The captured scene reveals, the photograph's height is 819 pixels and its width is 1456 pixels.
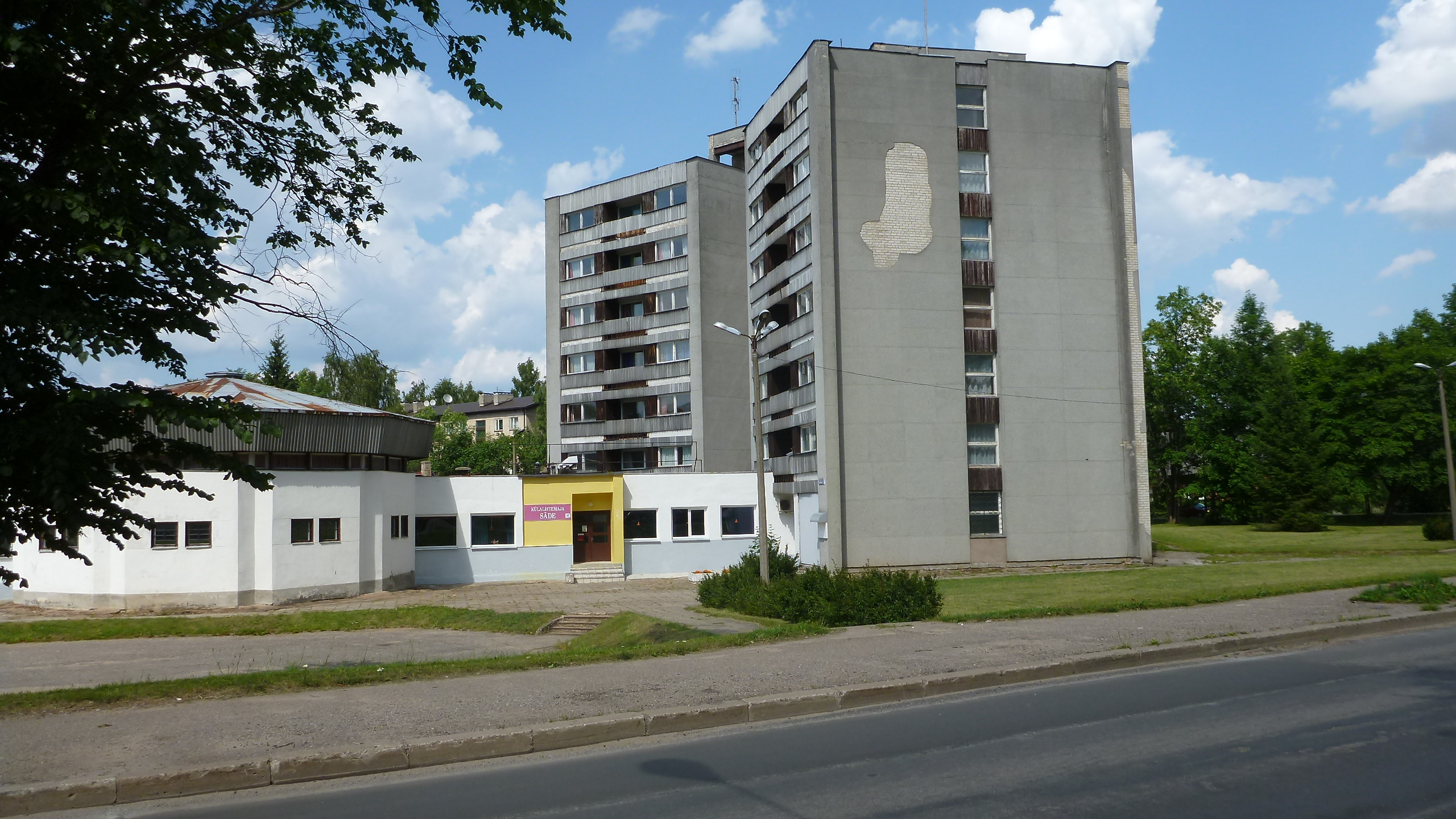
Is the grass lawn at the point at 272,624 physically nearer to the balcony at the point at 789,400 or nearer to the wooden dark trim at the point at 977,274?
the balcony at the point at 789,400

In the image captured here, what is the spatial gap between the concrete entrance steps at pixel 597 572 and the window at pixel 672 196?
2541 centimetres

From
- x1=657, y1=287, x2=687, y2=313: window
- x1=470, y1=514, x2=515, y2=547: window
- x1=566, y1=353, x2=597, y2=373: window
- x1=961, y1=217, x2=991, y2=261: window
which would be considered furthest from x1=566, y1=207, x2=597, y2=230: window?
x1=961, y1=217, x2=991, y2=261: window

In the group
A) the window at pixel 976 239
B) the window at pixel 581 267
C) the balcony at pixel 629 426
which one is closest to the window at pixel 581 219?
the window at pixel 581 267

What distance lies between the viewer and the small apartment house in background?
188 feet

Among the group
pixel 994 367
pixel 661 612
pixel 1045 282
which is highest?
pixel 1045 282

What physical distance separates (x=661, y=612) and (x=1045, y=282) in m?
25.0

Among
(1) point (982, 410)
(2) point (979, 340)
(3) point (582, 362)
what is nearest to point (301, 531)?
(1) point (982, 410)

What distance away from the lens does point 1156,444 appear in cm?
7569

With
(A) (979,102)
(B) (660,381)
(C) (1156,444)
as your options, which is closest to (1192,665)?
(A) (979,102)

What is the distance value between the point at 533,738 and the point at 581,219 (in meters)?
55.0

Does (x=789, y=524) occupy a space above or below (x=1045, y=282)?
below

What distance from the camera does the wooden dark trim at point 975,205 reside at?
4141cm

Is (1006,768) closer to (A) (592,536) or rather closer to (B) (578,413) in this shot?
(A) (592,536)

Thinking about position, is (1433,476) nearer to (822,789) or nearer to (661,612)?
(661,612)
